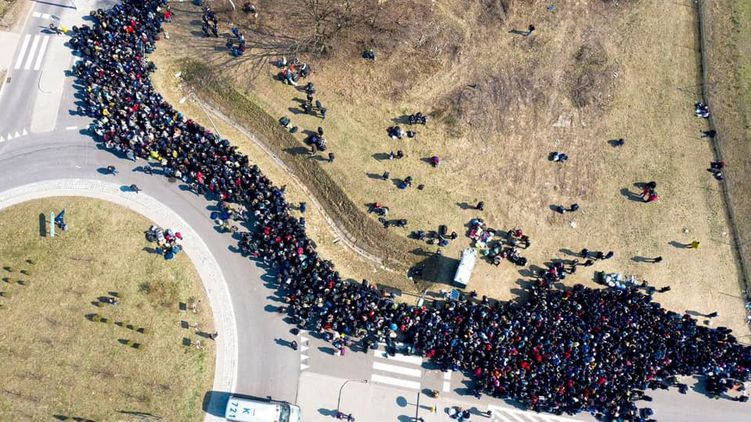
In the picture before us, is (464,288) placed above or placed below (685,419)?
above

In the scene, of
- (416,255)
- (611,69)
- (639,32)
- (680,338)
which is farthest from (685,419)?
(639,32)

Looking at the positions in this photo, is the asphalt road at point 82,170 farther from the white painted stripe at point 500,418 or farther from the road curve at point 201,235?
the white painted stripe at point 500,418

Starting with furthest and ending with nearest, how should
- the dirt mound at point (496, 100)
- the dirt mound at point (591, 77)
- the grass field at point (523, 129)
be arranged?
the dirt mound at point (591, 77) → the dirt mound at point (496, 100) → the grass field at point (523, 129)

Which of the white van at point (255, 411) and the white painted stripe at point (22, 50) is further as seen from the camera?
the white painted stripe at point (22, 50)

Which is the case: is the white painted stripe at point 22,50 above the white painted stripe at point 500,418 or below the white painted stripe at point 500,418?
above

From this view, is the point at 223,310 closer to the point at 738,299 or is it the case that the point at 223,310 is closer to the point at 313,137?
the point at 313,137

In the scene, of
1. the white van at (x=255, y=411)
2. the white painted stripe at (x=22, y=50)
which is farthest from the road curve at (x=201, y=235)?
the white painted stripe at (x=22, y=50)

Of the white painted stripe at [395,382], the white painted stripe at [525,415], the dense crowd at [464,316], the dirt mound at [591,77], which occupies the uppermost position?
the dirt mound at [591,77]
